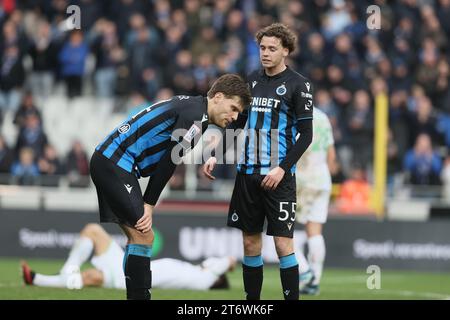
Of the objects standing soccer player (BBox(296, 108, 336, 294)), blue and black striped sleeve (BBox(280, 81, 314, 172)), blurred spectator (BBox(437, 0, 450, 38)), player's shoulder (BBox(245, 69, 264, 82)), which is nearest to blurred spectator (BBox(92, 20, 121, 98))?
blurred spectator (BBox(437, 0, 450, 38))

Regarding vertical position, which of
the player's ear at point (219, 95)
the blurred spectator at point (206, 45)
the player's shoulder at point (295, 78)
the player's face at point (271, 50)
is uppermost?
the blurred spectator at point (206, 45)

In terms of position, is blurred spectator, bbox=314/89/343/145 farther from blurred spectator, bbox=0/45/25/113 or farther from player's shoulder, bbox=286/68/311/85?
player's shoulder, bbox=286/68/311/85

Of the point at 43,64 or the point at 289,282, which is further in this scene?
the point at 43,64

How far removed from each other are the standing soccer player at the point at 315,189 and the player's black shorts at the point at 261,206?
99.8 inches

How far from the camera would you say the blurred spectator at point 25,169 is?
18.1m

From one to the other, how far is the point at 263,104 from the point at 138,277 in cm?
202

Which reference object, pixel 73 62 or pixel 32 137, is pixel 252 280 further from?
pixel 73 62

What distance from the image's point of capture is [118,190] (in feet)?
27.8

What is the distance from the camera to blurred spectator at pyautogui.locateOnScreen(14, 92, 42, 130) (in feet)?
62.0

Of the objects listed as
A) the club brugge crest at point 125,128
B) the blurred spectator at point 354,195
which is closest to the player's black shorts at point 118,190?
the club brugge crest at point 125,128

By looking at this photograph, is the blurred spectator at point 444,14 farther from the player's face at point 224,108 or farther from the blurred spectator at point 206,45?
the player's face at point 224,108

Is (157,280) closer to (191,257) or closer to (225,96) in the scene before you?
(225,96)

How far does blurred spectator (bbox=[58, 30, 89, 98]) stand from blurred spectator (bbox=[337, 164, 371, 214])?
18.5 feet

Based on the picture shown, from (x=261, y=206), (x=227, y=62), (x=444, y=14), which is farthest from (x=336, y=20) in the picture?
(x=261, y=206)
